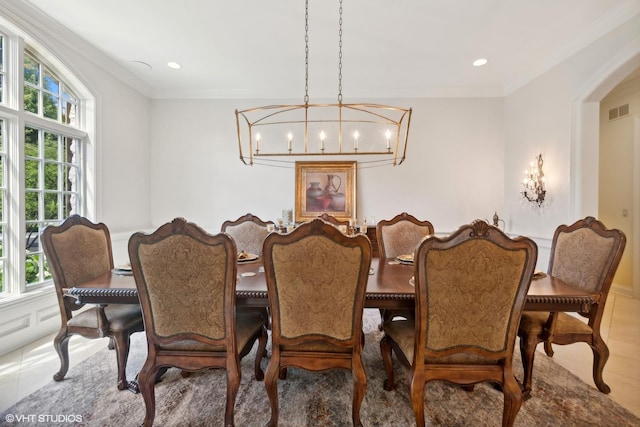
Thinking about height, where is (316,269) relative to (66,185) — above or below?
below

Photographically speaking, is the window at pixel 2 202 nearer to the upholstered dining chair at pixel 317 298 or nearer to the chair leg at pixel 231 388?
the chair leg at pixel 231 388

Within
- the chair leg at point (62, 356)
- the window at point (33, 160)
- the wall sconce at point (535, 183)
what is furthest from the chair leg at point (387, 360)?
the window at point (33, 160)

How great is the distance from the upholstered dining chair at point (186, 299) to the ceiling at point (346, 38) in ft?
7.09

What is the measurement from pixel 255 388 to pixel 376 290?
3.57ft

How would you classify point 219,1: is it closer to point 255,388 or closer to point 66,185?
point 66,185

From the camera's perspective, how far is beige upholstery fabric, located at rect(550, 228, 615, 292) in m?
1.67

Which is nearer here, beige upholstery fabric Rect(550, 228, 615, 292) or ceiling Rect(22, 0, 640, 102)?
beige upholstery fabric Rect(550, 228, 615, 292)

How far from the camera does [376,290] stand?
4.85 ft

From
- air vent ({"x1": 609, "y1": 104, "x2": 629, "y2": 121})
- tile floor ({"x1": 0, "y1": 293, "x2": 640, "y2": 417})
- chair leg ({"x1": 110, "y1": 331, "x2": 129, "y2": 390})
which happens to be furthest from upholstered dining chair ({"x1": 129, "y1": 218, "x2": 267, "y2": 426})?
air vent ({"x1": 609, "y1": 104, "x2": 629, "y2": 121})

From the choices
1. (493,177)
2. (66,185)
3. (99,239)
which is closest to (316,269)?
(99,239)

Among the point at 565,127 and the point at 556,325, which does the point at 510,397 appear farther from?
the point at 565,127

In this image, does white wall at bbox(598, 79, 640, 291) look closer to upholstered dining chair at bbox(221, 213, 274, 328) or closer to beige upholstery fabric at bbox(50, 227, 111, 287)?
upholstered dining chair at bbox(221, 213, 274, 328)

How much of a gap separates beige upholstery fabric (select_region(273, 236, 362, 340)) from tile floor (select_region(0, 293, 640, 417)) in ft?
6.10

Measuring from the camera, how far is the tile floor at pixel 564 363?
1.72 meters
